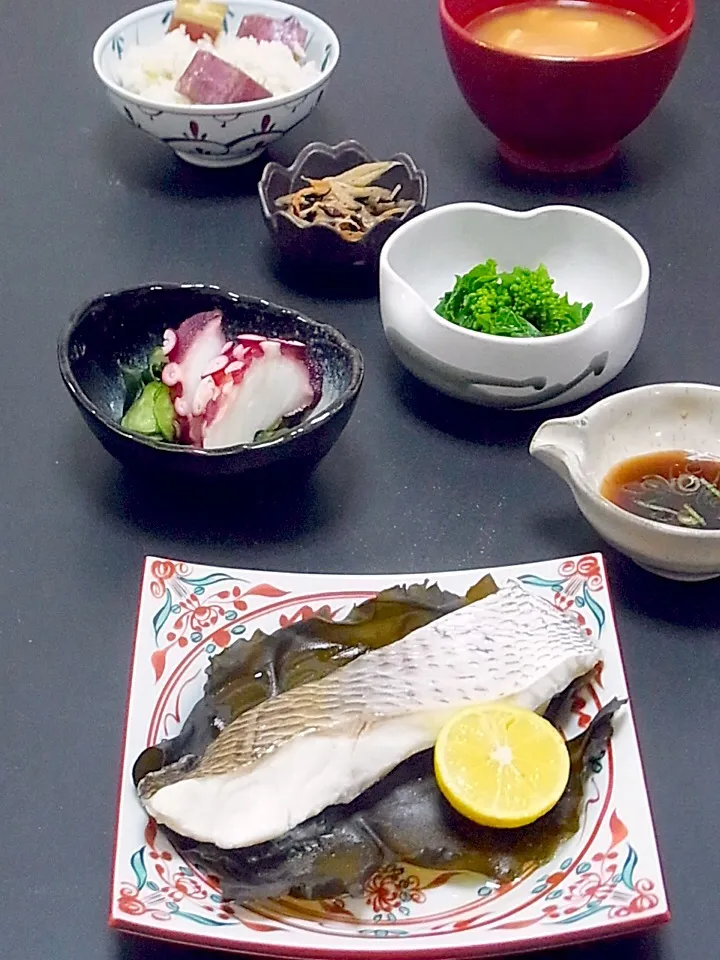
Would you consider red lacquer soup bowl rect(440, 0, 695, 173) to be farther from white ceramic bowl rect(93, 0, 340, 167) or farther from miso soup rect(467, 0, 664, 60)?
white ceramic bowl rect(93, 0, 340, 167)

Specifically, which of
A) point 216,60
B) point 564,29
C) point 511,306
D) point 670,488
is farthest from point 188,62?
point 670,488

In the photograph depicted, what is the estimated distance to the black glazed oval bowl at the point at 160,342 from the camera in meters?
0.90

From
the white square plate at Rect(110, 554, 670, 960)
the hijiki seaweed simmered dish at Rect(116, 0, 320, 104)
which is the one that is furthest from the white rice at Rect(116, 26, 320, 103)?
the white square plate at Rect(110, 554, 670, 960)

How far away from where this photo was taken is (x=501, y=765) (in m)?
0.72

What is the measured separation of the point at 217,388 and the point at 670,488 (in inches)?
14.6

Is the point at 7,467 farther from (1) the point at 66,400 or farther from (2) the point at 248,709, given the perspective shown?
(2) the point at 248,709

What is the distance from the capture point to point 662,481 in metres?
0.96

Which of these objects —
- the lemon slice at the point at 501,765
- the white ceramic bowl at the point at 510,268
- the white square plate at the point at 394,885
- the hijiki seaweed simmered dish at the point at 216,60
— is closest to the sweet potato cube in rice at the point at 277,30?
the hijiki seaweed simmered dish at the point at 216,60

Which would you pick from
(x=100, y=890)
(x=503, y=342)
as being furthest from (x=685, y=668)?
(x=100, y=890)

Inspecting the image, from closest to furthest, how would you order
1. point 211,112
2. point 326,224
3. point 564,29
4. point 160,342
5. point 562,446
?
point 562,446
point 160,342
point 326,224
point 211,112
point 564,29

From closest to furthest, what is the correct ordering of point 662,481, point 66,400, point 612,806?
point 612,806 < point 662,481 < point 66,400

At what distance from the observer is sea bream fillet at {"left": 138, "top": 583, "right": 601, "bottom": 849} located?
0.70 m

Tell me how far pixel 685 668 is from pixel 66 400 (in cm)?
60

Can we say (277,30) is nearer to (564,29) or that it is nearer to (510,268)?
(564,29)
